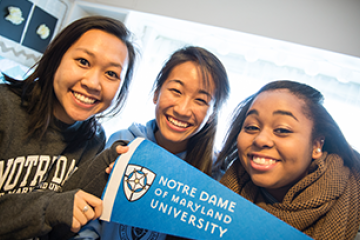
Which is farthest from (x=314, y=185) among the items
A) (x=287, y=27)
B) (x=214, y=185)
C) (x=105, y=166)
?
(x=287, y=27)

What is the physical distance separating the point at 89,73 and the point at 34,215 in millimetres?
440

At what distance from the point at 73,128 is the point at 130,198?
41 cm

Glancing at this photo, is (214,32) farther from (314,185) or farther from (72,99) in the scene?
(314,185)

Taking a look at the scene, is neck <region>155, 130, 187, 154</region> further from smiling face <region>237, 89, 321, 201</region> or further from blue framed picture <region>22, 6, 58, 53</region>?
blue framed picture <region>22, 6, 58, 53</region>

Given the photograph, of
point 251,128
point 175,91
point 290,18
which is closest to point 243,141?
point 251,128

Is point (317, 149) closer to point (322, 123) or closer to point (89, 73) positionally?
point (322, 123)

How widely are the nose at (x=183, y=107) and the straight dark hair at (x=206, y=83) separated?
3.9 inches

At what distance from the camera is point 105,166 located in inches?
24.5

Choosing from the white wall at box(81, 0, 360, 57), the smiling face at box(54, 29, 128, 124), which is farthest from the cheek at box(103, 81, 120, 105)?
the white wall at box(81, 0, 360, 57)

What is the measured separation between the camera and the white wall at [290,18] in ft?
4.75

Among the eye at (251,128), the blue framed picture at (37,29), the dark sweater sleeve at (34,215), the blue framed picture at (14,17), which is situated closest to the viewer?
the dark sweater sleeve at (34,215)

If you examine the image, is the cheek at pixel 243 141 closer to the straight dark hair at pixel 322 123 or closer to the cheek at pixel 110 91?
the straight dark hair at pixel 322 123

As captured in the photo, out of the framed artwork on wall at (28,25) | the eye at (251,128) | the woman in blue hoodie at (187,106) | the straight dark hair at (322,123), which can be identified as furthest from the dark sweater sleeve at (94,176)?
the framed artwork on wall at (28,25)

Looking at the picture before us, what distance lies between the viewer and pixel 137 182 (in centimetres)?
58
